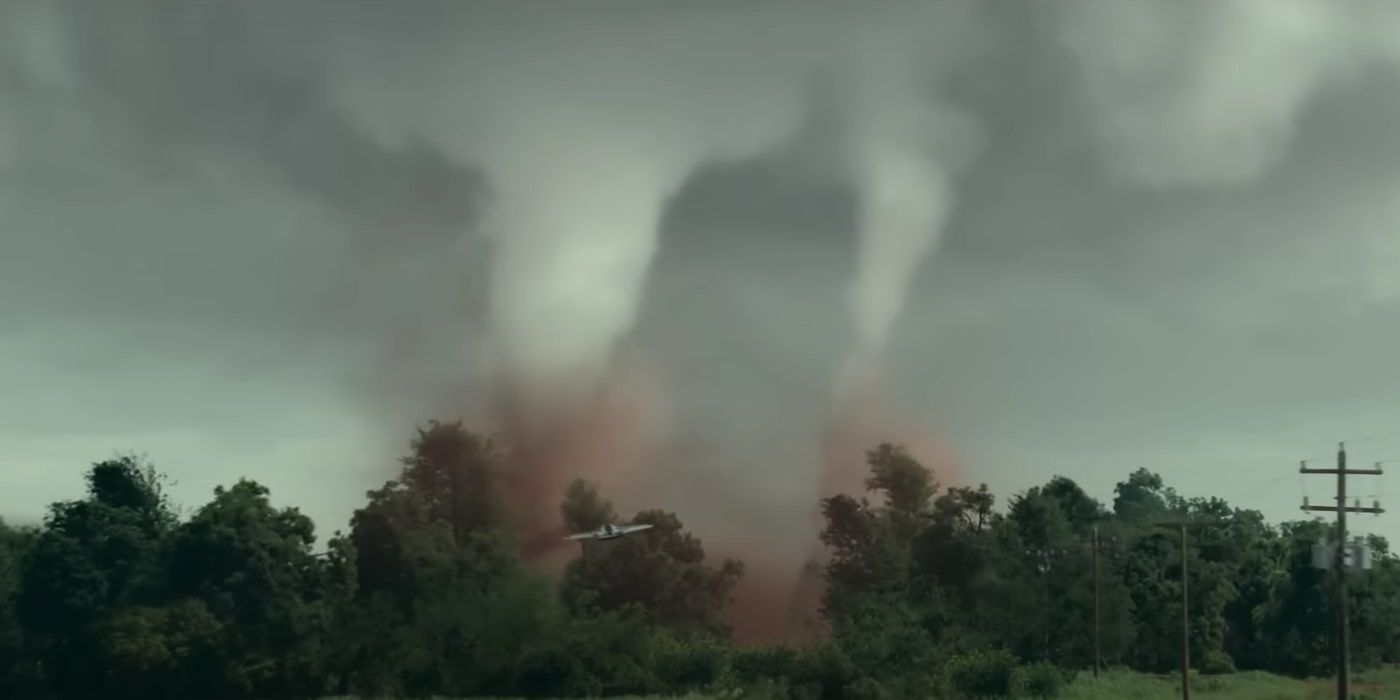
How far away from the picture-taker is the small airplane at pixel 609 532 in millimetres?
93375

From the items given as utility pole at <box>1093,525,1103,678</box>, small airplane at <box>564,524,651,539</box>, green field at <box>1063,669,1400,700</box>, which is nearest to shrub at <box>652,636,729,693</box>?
small airplane at <box>564,524,651,539</box>

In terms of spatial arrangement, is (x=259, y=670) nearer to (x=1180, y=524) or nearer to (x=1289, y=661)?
(x=1180, y=524)

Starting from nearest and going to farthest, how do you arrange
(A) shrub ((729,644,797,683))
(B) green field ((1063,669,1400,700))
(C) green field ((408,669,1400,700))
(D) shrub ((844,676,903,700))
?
(D) shrub ((844,676,903,700)) → (A) shrub ((729,644,797,683)) → (C) green field ((408,669,1400,700)) → (B) green field ((1063,669,1400,700))

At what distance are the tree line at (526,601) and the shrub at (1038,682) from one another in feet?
0.63

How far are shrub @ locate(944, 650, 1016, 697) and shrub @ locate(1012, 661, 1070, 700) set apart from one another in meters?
0.80

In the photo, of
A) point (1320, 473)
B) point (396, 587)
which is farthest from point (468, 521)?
point (1320, 473)

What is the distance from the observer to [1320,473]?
236 ft

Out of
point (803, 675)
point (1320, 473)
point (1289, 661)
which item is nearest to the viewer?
point (1320, 473)

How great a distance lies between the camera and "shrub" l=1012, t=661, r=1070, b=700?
290 ft

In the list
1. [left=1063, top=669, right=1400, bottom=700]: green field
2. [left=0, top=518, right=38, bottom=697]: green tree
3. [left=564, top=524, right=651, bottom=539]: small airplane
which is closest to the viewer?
[left=1063, top=669, right=1400, bottom=700]: green field

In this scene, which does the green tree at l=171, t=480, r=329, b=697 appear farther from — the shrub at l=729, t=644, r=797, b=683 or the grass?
the shrub at l=729, t=644, r=797, b=683

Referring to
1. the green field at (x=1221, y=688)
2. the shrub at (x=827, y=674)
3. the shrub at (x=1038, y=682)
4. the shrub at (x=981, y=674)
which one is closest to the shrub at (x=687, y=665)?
the shrub at (x=827, y=674)

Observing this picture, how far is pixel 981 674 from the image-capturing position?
86.3 m

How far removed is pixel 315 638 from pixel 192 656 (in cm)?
776
